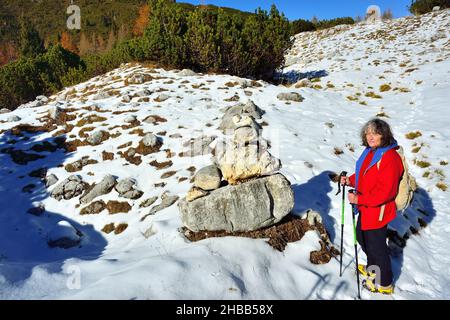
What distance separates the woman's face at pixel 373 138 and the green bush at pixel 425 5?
52.2m

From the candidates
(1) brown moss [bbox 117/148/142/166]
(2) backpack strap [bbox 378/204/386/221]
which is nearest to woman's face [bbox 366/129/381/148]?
(2) backpack strap [bbox 378/204/386/221]

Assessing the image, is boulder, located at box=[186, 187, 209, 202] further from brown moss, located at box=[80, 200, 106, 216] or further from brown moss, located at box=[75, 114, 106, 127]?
brown moss, located at box=[75, 114, 106, 127]

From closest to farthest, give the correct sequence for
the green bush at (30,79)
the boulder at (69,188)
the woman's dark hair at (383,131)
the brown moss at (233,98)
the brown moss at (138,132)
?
the woman's dark hair at (383,131) → the boulder at (69,188) → the brown moss at (138,132) → the brown moss at (233,98) → the green bush at (30,79)

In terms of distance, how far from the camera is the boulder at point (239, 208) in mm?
6012

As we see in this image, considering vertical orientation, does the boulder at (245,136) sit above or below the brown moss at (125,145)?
above

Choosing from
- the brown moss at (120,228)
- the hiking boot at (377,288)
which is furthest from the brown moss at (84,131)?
the hiking boot at (377,288)

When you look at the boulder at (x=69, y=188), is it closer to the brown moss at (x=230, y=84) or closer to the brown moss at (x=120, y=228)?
the brown moss at (x=120, y=228)

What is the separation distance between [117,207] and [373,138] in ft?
26.1

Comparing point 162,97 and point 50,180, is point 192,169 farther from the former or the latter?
point 162,97

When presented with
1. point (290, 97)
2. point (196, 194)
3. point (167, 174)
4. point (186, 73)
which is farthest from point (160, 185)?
point (186, 73)

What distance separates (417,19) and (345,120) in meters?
34.5

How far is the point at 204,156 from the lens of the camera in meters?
11.4

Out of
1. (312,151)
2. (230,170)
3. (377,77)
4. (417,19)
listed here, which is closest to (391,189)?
(230,170)

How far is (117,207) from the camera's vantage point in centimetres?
933
